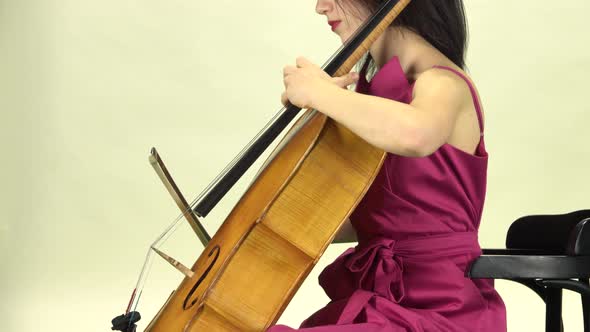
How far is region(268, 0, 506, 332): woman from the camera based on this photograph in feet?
4.99

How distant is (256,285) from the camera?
1518 mm

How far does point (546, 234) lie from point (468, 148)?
261 millimetres

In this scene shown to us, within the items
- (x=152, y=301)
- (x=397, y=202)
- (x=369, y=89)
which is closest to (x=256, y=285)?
(x=397, y=202)

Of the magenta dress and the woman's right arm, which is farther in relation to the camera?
the woman's right arm

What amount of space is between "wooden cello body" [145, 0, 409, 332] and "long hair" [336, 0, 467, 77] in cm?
33

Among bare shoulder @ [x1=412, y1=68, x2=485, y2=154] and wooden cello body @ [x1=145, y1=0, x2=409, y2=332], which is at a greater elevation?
bare shoulder @ [x1=412, y1=68, x2=485, y2=154]

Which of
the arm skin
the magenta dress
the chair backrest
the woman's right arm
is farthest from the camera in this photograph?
the woman's right arm

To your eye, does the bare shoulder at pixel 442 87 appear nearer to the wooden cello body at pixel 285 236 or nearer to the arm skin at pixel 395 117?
the arm skin at pixel 395 117

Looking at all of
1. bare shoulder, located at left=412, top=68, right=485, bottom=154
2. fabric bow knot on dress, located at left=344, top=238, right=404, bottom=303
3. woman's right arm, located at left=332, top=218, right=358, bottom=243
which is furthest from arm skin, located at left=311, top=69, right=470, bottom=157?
woman's right arm, located at left=332, top=218, right=358, bottom=243

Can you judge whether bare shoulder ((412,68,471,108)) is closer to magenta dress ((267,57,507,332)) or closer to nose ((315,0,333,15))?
magenta dress ((267,57,507,332))

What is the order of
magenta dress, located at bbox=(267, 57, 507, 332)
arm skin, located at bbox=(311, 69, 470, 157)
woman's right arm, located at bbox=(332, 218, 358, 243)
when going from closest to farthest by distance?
arm skin, located at bbox=(311, 69, 470, 157) < magenta dress, located at bbox=(267, 57, 507, 332) < woman's right arm, located at bbox=(332, 218, 358, 243)

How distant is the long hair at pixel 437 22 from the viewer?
5.83ft

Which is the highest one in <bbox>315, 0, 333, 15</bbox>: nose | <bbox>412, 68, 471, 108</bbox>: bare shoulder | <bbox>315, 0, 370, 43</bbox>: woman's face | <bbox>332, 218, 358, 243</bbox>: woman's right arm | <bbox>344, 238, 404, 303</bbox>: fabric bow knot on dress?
<bbox>315, 0, 333, 15</bbox>: nose

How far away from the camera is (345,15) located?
69.4 inches
